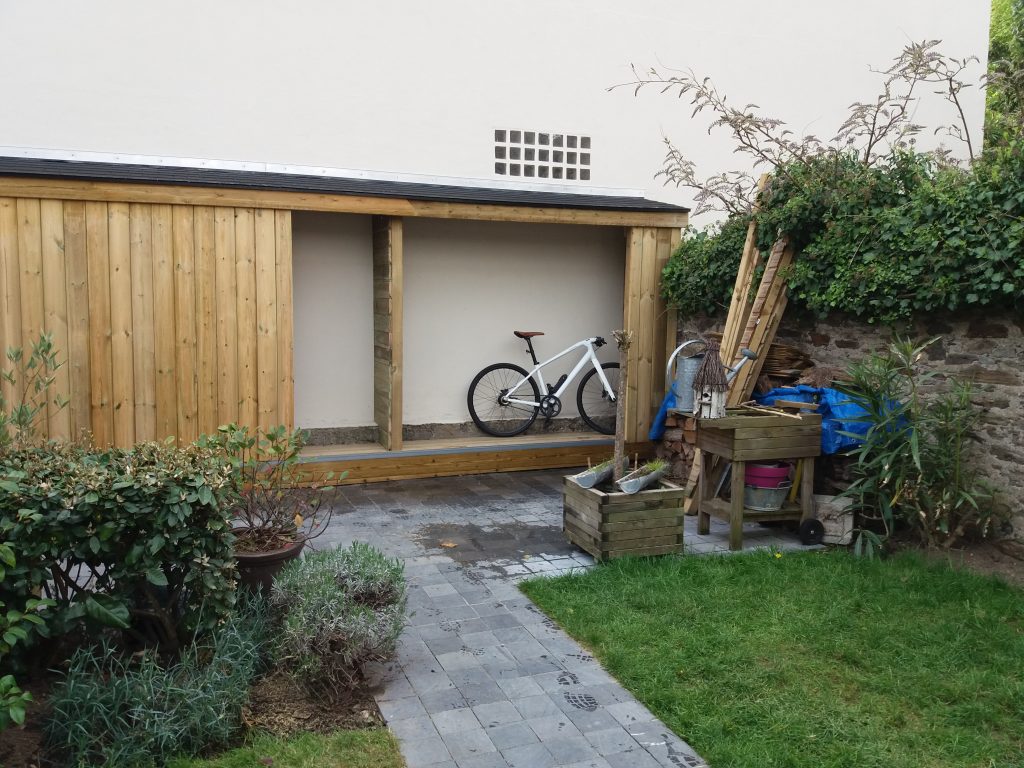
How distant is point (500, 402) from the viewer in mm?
8414

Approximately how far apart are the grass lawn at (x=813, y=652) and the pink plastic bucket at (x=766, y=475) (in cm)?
57

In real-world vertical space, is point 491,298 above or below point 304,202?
below

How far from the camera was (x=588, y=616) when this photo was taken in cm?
437

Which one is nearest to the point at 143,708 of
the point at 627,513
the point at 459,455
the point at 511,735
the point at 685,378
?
the point at 511,735

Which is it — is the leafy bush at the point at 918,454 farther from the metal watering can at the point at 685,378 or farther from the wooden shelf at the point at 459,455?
the wooden shelf at the point at 459,455

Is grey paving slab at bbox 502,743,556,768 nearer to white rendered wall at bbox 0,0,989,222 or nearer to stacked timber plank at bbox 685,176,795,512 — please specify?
stacked timber plank at bbox 685,176,795,512

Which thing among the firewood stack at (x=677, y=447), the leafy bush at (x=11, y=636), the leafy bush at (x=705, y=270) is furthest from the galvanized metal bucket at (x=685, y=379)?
the leafy bush at (x=11, y=636)

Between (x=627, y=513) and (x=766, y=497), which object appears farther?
(x=766, y=497)

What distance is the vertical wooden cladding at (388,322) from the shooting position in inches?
285

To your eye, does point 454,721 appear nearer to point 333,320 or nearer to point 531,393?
point 333,320

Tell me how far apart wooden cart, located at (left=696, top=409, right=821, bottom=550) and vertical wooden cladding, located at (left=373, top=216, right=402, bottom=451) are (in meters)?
2.88

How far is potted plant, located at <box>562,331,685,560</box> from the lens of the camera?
512cm

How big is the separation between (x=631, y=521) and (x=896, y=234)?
2.75 meters

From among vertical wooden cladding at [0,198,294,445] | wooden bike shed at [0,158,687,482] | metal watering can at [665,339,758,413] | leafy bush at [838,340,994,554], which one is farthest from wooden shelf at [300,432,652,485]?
leafy bush at [838,340,994,554]
